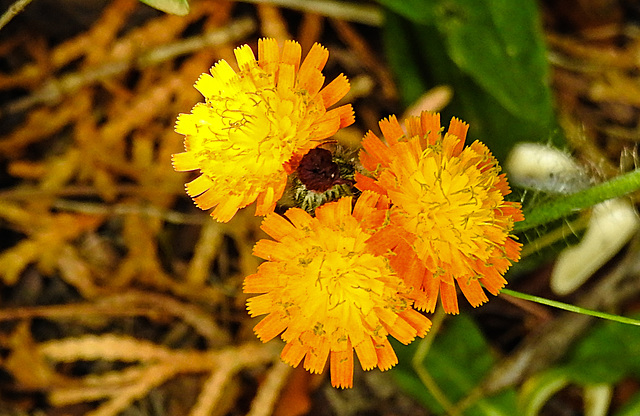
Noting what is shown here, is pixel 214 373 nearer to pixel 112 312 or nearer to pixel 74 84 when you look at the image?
pixel 112 312

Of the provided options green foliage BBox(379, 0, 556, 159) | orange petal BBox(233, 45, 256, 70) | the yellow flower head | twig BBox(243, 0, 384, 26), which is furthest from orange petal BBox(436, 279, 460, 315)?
twig BBox(243, 0, 384, 26)

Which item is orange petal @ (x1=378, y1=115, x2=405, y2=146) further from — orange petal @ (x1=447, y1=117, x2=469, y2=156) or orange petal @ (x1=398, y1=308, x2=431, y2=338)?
orange petal @ (x1=398, y1=308, x2=431, y2=338)

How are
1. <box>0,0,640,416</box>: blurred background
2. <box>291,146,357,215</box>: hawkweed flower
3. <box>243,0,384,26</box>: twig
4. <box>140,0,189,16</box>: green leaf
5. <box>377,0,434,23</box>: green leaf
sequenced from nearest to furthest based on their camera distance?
<box>291,146,357,215</box>: hawkweed flower < <box>140,0,189,16</box>: green leaf < <box>377,0,434,23</box>: green leaf < <box>0,0,640,416</box>: blurred background < <box>243,0,384,26</box>: twig

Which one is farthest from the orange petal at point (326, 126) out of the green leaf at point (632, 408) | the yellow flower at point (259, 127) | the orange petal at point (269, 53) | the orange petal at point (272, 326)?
the green leaf at point (632, 408)

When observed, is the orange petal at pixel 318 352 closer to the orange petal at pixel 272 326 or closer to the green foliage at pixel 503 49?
the orange petal at pixel 272 326

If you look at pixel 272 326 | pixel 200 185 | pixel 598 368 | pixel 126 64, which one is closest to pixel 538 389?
pixel 598 368

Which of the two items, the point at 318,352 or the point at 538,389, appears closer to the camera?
the point at 318,352

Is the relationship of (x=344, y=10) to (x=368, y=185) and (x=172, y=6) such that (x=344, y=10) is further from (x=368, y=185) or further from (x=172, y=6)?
(x=368, y=185)
